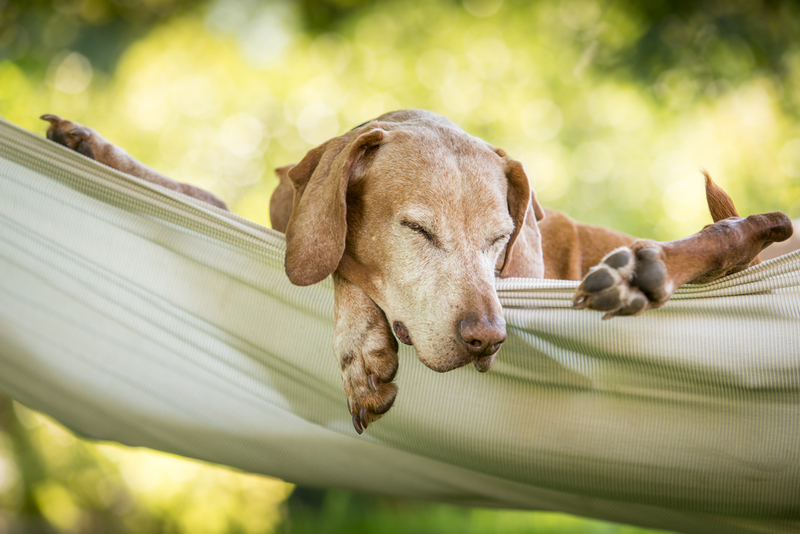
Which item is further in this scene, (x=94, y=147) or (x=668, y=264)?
(x=94, y=147)

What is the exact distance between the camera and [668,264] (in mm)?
1154

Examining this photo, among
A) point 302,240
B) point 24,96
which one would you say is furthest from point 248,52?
point 302,240

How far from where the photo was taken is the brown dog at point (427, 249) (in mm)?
1118

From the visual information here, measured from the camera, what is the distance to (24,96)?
4.99 meters

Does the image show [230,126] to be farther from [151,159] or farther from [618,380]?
[618,380]

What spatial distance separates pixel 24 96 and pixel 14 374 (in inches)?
168

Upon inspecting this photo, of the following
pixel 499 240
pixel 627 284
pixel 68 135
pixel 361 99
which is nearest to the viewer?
pixel 627 284

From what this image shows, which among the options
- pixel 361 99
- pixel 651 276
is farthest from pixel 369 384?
pixel 361 99

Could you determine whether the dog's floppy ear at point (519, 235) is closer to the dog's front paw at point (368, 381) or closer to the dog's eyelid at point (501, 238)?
the dog's eyelid at point (501, 238)

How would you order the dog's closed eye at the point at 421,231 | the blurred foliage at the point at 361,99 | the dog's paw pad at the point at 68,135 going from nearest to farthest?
the dog's closed eye at the point at 421,231, the dog's paw pad at the point at 68,135, the blurred foliage at the point at 361,99

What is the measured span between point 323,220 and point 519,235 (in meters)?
0.56

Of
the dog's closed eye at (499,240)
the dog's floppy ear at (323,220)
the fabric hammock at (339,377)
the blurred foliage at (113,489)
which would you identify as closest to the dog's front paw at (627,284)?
the fabric hammock at (339,377)

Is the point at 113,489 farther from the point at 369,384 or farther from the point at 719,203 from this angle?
the point at 719,203

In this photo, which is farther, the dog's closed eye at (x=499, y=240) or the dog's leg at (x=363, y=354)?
the dog's closed eye at (x=499, y=240)
